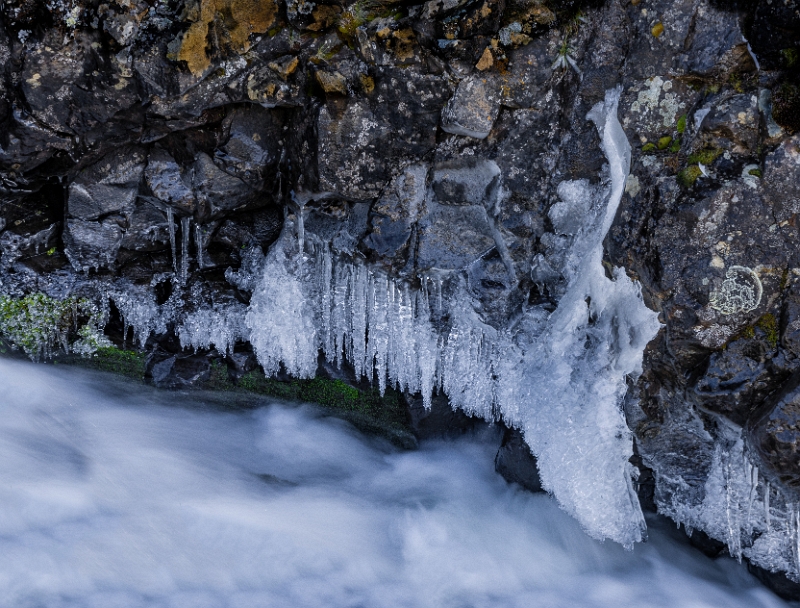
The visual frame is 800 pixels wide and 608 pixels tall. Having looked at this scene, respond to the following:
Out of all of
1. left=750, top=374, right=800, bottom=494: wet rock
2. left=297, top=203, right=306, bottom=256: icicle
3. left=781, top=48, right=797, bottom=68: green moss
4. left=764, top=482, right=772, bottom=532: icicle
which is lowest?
left=764, top=482, right=772, bottom=532: icicle

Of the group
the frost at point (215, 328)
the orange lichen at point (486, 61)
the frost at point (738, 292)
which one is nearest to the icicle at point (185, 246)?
the frost at point (215, 328)

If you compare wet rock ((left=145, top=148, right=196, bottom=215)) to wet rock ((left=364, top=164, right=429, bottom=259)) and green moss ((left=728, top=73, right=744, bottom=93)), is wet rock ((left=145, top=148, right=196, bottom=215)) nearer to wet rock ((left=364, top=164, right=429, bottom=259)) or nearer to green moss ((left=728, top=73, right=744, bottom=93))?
wet rock ((left=364, top=164, right=429, bottom=259))

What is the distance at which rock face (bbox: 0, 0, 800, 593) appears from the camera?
124 inches

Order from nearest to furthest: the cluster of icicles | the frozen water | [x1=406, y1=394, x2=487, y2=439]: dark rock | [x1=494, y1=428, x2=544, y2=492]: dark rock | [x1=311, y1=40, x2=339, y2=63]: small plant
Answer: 1. the cluster of icicles
2. [x1=311, y1=40, x2=339, y2=63]: small plant
3. [x1=494, y1=428, x2=544, y2=492]: dark rock
4. the frozen water
5. [x1=406, y1=394, x2=487, y2=439]: dark rock

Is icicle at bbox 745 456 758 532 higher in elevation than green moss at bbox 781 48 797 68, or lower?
lower

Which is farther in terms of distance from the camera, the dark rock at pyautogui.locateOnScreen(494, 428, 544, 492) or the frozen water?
the frozen water

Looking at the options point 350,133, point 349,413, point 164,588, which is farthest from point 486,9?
point 164,588

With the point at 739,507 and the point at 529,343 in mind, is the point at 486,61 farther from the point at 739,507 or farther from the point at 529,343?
the point at 739,507

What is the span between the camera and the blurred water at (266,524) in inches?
139

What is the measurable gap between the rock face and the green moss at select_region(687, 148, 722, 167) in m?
0.01

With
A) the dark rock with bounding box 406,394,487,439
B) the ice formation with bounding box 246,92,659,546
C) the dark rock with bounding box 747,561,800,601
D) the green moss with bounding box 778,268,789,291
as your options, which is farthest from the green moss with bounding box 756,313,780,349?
the dark rock with bounding box 406,394,487,439

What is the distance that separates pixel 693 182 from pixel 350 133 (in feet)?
6.43

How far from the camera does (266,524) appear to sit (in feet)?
13.1

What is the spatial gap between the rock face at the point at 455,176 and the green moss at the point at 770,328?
13 mm
